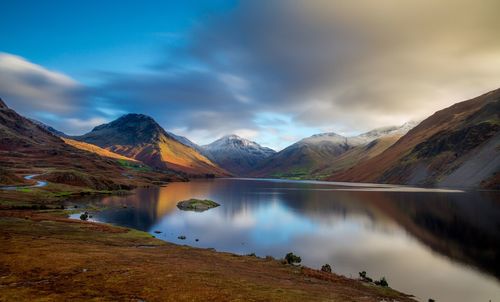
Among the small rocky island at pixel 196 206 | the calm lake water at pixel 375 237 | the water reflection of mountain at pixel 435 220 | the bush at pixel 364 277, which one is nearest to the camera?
the bush at pixel 364 277

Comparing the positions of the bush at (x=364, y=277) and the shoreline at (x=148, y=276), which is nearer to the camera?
the shoreline at (x=148, y=276)

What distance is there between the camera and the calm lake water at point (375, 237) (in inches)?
1841

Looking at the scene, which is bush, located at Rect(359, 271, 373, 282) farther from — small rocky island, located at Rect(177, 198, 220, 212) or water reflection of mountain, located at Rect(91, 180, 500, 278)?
small rocky island, located at Rect(177, 198, 220, 212)

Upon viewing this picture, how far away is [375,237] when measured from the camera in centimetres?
7444

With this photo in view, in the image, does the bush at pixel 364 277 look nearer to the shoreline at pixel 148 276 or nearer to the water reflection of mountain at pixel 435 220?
the shoreline at pixel 148 276

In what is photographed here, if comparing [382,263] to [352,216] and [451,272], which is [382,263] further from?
[352,216]

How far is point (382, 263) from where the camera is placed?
→ 54812mm

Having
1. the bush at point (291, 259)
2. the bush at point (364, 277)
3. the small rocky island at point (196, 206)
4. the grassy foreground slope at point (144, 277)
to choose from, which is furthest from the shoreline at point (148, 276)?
the small rocky island at point (196, 206)

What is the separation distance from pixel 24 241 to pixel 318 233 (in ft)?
194

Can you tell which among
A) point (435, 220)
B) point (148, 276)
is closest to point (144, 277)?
point (148, 276)

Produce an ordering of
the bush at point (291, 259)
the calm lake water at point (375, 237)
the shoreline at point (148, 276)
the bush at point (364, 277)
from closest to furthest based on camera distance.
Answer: the shoreline at point (148, 276), the bush at point (364, 277), the calm lake water at point (375, 237), the bush at point (291, 259)

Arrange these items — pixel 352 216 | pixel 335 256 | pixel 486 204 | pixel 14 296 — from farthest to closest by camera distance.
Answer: pixel 486 204 → pixel 352 216 → pixel 335 256 → pixel 14 296

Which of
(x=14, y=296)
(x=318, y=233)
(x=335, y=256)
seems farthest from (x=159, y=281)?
(x=318, y=233)

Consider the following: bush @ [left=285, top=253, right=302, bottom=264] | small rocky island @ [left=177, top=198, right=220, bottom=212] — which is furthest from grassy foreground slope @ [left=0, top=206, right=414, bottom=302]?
small rocky island @ [left=177, top=198, right=220, bottom=212]
